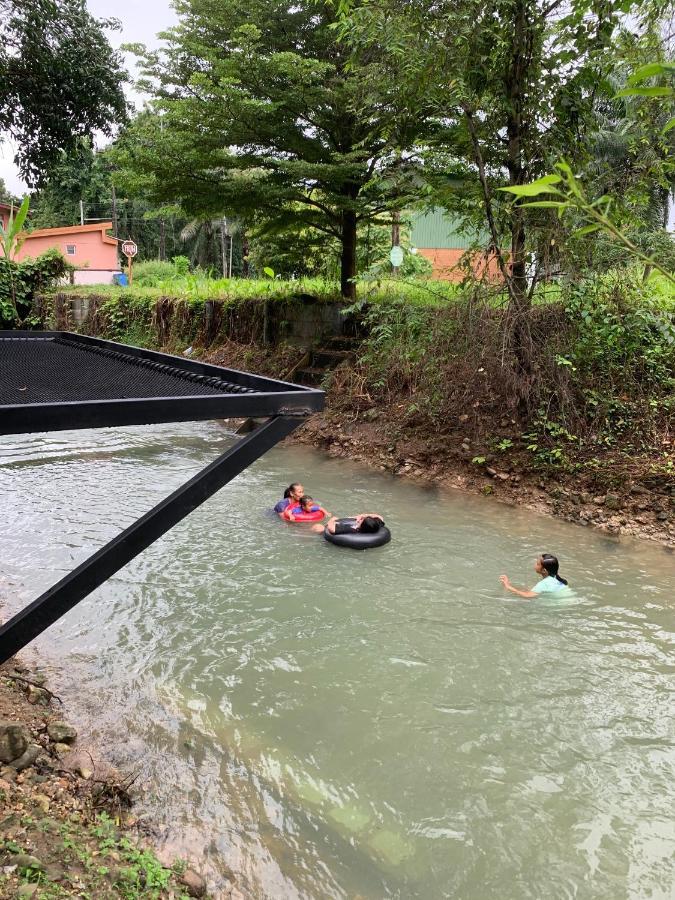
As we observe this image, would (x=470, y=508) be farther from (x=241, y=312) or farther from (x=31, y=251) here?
(x=31, y=251)

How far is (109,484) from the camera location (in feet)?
30.8

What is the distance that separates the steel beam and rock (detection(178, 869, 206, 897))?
125 centimetres

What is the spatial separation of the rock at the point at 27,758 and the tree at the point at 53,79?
26.4 feet

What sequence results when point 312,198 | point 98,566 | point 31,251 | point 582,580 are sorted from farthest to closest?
point 31,251 < point 312,198 < point 582,580 < point 98,566

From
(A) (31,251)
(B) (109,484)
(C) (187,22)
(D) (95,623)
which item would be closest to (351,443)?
(B) (109,484)

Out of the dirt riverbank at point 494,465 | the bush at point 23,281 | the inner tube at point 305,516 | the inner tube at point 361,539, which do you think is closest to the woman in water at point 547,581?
the inner tube at point 361,539

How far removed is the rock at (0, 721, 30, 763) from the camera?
131 inches

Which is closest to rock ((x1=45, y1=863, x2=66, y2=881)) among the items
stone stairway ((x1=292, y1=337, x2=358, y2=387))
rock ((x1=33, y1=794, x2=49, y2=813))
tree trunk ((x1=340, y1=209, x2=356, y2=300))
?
rock ((x1=33, y1=794, x2=49, y2=813))

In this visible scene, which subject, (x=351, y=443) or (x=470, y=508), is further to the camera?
(x=351, y=443)

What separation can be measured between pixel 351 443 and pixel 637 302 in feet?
15.6

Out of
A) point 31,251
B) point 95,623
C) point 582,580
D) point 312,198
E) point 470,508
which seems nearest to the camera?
point 95,623

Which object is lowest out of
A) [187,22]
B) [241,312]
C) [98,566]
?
[98,566]

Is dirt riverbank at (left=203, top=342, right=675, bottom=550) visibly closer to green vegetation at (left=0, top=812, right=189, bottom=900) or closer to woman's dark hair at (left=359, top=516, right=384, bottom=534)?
woman's dark hair at (left=359, top=516, right=384, bottom=534)

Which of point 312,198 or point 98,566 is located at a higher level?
point 312,198
